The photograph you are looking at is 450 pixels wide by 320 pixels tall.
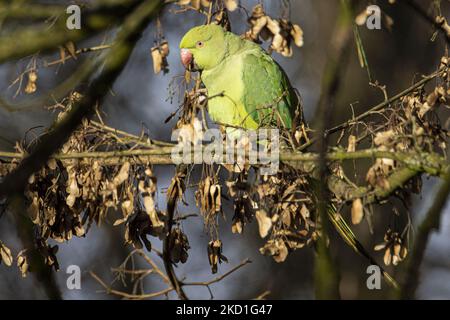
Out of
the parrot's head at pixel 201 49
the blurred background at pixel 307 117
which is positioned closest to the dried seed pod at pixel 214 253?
the parrot's head at pixel 201 49

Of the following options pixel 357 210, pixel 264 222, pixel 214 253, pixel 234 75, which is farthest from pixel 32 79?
pixel 357 210

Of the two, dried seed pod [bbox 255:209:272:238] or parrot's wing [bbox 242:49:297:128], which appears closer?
dried seed pod [bbox 255:209:272:238]

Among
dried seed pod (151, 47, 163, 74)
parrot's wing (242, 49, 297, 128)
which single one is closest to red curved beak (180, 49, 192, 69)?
parrot's wing (242, 49, 297, 128)

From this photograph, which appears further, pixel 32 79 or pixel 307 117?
pixel 307 117

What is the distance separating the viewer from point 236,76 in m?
5.27

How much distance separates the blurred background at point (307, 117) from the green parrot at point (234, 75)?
338 centimetres

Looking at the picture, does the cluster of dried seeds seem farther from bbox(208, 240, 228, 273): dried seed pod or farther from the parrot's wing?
the parrot's wing

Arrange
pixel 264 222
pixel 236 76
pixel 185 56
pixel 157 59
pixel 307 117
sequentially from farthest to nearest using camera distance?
pixel 307 117 < pixel 185 56 < pixel 236 76 < pixel 157 59 < pixel 264 222

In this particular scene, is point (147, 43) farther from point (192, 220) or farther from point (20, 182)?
point (20, 182)

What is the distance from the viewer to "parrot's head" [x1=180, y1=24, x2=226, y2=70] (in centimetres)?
514

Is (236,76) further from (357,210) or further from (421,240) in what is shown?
(421,240)

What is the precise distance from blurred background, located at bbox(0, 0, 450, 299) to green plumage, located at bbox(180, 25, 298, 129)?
3391 millimetres

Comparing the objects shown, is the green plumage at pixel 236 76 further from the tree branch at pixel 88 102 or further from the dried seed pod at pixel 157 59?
the tree branch at pixel 88 102

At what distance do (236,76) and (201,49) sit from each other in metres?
0.35
